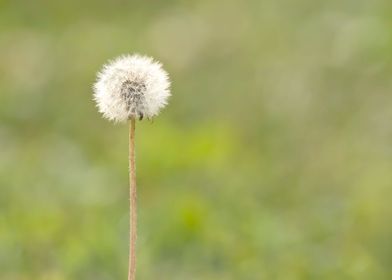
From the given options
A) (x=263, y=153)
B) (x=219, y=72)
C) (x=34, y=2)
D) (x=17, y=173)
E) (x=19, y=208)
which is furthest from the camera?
(x=34, y=2)

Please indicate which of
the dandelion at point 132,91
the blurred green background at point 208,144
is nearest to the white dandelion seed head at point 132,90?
the dandelion at point 132,91

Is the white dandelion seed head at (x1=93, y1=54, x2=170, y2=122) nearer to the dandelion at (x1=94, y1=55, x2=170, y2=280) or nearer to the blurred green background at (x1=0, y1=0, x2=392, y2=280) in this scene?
the dandelion at (x1=94, y1=55, x2=170, y2=280)

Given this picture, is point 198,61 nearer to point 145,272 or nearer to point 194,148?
point 194,148

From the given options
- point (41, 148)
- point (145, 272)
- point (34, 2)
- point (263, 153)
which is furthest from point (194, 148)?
point (34, 2)

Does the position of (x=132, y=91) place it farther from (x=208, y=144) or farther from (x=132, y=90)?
(x=208, y=144)

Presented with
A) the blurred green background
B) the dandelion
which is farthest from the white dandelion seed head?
the blurred green background

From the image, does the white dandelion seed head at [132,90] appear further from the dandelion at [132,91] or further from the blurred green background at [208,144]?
the blurred green background at [208,144]
